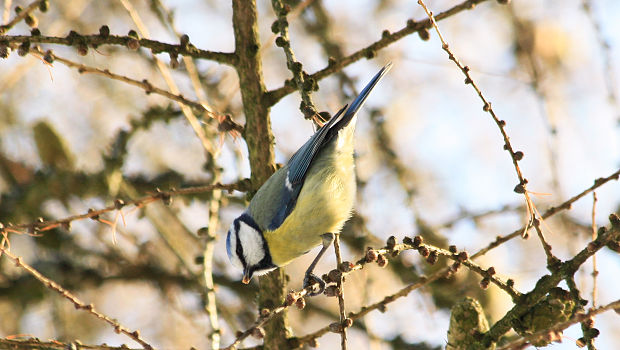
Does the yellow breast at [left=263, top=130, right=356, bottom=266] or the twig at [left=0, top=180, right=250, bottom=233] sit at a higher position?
the yellow breast at [left=263, top=130, right=356, bottom=266]

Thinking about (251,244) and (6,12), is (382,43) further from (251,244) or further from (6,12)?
(6,12)

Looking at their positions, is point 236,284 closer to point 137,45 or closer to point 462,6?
point 137,45

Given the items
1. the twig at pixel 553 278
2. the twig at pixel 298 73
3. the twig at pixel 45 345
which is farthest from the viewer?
the twig at pixel 298 73

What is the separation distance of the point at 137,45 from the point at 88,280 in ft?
9.18

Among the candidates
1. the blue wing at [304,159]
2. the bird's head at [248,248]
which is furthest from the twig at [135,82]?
A: the bird's head at [248,248]

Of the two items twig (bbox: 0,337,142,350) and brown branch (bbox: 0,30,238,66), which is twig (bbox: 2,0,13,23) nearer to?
brown branch (bbox: 0,30,238,66)

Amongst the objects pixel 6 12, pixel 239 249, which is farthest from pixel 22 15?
pixel 239 249

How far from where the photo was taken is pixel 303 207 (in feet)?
10.9

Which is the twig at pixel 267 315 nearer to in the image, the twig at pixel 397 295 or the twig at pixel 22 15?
the twig at pixel 397 295

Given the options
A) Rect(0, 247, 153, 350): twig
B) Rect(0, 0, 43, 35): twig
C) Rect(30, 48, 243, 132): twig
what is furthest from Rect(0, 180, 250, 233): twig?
Rect(0, 0, 43, 35): twig

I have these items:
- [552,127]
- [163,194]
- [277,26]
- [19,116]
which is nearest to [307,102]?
[277,26]

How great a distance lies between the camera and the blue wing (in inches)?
131

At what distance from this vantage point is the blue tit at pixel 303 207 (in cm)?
329

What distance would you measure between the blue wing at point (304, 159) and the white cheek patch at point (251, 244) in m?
0.11
